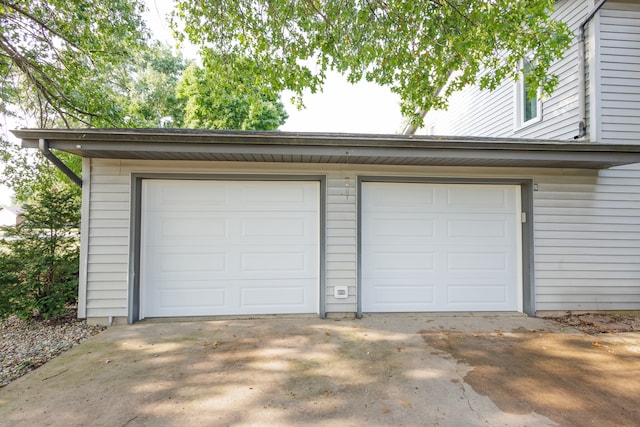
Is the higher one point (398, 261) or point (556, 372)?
point (398, 261)

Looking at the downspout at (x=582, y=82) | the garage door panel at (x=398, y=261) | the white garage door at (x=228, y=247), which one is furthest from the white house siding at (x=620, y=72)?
the white garage door at (x=228, y=247)

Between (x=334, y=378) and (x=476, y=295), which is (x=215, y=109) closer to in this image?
(x=476, y=295)

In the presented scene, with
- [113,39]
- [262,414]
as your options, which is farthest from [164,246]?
[113,39]

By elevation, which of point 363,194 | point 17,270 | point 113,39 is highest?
point 113,39

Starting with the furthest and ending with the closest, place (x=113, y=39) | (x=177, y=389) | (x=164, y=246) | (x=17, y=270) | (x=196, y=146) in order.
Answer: (x=113, y=39) → (x=164, y=246) → (x=17, y=270) → (x=196, y=146) → (x=177, y=389)

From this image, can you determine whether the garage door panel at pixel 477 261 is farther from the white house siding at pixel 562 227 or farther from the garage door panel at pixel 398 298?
the garage door panel at pixel 398 298

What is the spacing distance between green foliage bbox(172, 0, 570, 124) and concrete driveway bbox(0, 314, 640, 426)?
416cm

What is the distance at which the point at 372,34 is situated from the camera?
5605 millimetres

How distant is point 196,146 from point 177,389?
105 inches

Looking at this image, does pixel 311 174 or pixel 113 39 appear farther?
pixel 113 39

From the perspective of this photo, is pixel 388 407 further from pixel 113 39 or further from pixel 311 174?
pixel 113 39

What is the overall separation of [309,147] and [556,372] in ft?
11.7

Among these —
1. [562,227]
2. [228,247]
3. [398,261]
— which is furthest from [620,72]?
[228,247]

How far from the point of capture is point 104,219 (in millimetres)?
4285
